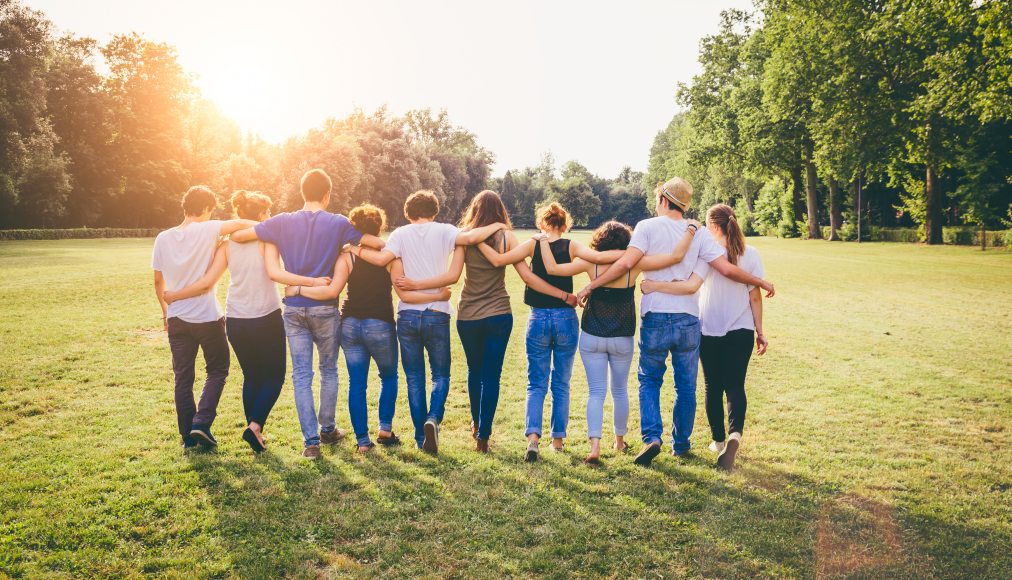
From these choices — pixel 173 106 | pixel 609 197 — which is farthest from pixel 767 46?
pixel 609 197

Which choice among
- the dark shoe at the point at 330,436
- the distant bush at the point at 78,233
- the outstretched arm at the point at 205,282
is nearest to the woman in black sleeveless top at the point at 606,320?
the dark shoe at the point at 330,436

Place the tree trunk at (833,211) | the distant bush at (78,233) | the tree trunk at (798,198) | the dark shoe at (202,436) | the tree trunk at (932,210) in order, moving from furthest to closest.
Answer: the tree trunk at (798,198)
the tree trunk at (833,211)
the distant bush at (78,233)
the tree trunk at (932,210)
the dark shoe at (202,436)

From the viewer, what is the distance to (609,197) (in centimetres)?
11238

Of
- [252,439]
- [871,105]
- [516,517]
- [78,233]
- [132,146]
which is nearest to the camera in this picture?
[516,517]

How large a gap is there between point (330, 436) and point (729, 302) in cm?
354

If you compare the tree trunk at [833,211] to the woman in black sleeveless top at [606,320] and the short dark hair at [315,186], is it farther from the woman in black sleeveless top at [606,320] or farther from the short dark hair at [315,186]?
the short dark hair at [315,186]

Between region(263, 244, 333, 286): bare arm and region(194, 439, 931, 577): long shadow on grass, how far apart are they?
4.71 ft

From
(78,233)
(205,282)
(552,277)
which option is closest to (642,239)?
(552,277)

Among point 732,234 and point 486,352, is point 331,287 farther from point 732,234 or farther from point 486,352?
point 732,234

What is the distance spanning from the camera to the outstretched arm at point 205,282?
16.9ft

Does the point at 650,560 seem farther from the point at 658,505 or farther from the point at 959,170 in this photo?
the point at 959,170

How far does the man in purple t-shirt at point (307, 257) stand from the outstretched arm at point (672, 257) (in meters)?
2.08

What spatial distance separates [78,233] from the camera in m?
46.0

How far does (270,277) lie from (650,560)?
3453 millimetres
